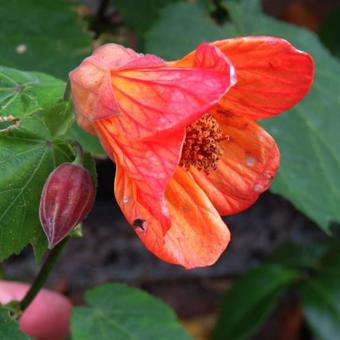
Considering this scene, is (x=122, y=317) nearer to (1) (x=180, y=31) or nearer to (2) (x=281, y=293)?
(1) (x=180, y=31)

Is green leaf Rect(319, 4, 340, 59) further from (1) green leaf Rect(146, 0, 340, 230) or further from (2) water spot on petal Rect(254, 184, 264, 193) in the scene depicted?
(2) water spot on petal Rect(254, 184, 264, 193)

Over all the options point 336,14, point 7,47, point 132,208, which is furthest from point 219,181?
point 336,14

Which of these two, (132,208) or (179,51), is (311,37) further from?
(132,208)

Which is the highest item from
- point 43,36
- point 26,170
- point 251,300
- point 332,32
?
point 26,170

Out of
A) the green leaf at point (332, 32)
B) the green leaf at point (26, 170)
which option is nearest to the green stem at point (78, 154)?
the green leaf at point (26, 170)

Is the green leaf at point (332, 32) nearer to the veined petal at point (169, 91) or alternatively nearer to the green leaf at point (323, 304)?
the green leaf at point (323, 304)

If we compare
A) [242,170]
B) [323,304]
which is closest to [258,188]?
[242,170]
